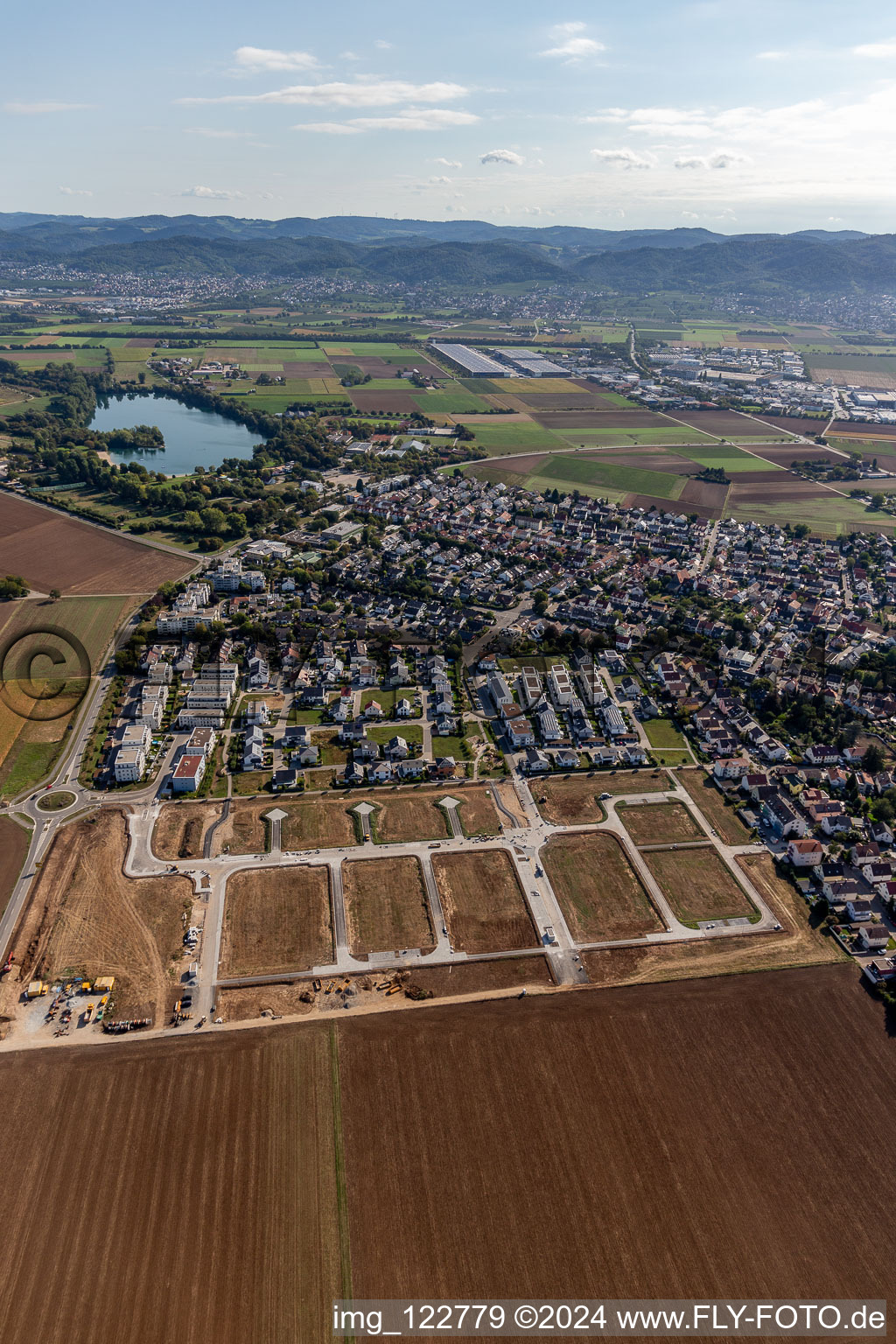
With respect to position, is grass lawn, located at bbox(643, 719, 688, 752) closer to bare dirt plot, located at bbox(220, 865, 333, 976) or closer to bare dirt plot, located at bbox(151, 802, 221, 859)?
bare dirt plot, located at bbox(220, 865, 333, 976)

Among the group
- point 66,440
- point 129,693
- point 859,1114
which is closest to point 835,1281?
point 859,1114

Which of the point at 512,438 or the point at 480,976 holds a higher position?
the point at 512,438

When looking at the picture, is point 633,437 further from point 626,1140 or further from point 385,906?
point 626,1140

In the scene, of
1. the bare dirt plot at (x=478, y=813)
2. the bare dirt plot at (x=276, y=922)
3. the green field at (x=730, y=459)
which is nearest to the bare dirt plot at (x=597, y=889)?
the bare dirt plot at (x=478, y=813)

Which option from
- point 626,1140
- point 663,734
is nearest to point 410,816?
point 663,734

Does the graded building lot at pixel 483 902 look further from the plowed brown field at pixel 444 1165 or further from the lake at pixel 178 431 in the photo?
the lake at pixel 178 431

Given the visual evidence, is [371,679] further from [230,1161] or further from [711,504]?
[711,504]
